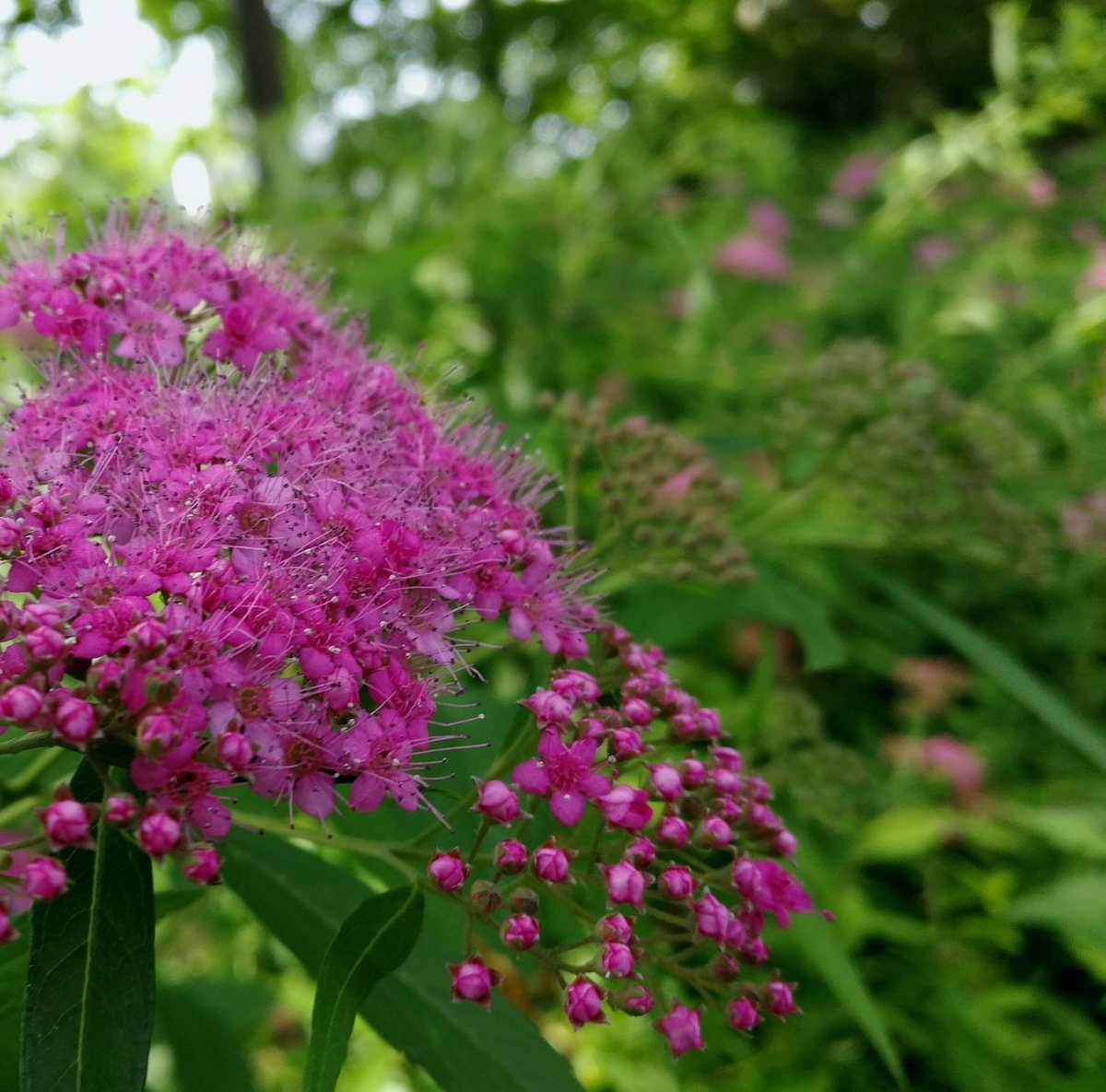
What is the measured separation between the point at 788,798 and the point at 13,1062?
1312 mm

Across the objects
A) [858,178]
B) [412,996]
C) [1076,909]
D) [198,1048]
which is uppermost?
[858,178]

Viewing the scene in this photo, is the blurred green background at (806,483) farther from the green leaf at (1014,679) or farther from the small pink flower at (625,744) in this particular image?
the small pink flower at (625,744)

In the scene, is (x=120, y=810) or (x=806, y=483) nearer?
(x=120, y=810)

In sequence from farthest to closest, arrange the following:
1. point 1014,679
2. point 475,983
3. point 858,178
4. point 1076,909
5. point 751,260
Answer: point 858,178, point 751,260, point 1076,909, point 1014,679, point 475,983

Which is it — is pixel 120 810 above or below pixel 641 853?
above

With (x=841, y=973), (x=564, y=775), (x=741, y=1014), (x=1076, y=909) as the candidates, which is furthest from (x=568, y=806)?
(x=1076, y=909)

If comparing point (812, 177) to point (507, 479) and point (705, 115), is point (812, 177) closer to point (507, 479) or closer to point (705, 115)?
point (705, 115)

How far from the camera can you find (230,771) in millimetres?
839

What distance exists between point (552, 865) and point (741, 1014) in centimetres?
25

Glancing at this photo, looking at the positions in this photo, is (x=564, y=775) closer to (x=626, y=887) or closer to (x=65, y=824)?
(x=626, y=887)

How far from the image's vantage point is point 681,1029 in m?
0.98

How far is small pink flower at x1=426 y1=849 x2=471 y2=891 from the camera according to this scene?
936 mm

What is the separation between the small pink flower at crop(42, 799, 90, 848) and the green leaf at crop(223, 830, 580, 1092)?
24 centimetres

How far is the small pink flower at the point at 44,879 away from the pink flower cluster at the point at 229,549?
0.03 metres
